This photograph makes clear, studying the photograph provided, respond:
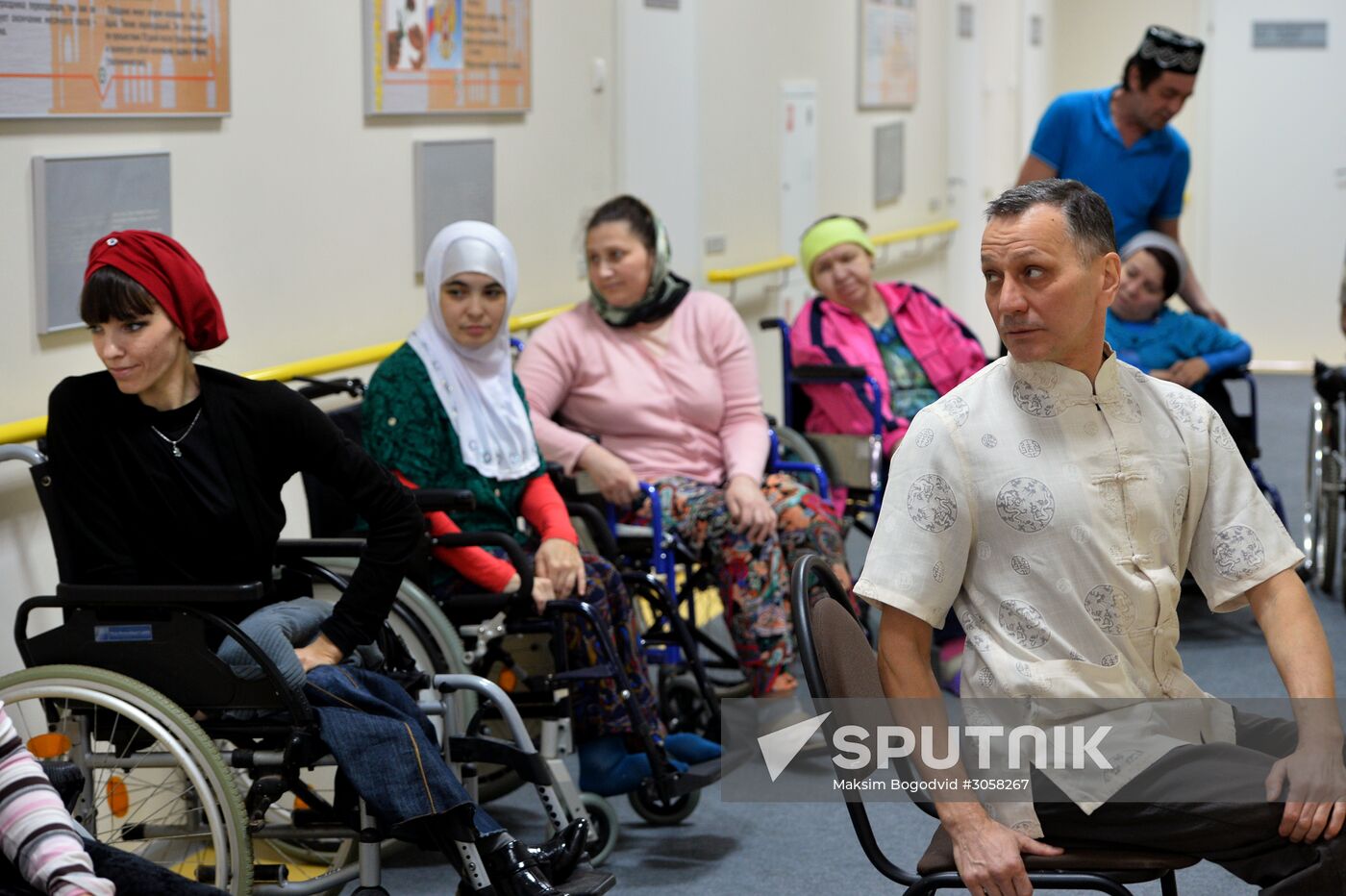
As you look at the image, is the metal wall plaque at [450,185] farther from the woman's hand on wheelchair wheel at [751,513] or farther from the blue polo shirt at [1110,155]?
the blue polo shirt at [1110,155]

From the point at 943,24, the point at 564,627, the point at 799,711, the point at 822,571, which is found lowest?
→ the point at 799,711

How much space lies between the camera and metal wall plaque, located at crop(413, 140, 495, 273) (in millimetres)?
3746

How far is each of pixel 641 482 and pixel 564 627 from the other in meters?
0.62

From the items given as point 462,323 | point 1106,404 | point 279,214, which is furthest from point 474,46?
point 1106,404

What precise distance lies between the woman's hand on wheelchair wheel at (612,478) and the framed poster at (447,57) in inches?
36.3

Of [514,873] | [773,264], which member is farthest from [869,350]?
[514,873]

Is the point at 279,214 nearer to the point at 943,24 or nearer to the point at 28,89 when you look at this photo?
the point at 28,89

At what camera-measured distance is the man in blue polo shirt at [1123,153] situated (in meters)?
4.48

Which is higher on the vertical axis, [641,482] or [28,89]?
[28,89]

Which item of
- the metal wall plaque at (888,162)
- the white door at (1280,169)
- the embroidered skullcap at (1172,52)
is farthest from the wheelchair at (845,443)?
the white door at (1280,169)

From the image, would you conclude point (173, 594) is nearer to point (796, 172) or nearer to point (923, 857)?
point (923, 857)

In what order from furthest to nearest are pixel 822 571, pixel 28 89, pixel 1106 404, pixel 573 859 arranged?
1. pixel 28 89
2. pixel 573 859
3. pixel 822 571
4. pixel 1106 404

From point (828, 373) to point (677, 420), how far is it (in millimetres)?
527

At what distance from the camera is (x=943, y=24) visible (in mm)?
7914
